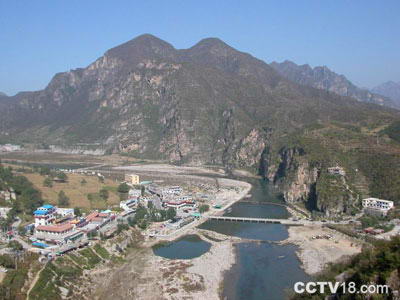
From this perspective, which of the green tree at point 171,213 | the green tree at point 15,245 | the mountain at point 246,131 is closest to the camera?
the green tree at point 15,245

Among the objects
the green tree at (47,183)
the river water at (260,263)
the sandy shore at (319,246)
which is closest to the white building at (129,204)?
the river water at (260,263)

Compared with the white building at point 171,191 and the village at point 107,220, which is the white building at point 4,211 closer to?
the village at point 107,220

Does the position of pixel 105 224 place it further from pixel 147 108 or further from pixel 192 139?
pixel 147 108

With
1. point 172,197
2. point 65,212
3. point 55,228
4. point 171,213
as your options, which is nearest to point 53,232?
point 55,228

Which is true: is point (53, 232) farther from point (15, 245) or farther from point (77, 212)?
point (77, 212)

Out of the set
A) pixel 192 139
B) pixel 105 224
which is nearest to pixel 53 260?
pixel 105 224
